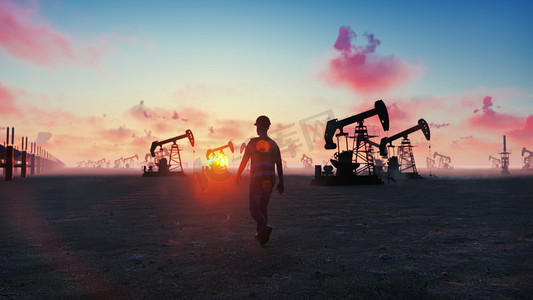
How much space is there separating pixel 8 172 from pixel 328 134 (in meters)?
28.0

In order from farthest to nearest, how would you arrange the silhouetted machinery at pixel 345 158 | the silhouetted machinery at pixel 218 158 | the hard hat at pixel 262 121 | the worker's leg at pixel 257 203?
the silhouetted machinery at pixel 218 158
the silhouetted machinery at pixel 345 158
the hard hat at pixel 262 121
the worker's leg at pixel 257 203

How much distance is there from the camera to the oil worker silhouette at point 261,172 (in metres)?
5.19

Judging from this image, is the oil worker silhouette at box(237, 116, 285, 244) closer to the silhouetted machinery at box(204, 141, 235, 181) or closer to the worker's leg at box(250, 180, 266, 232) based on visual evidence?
the worker's leg at box(250, 180, 266, 232)

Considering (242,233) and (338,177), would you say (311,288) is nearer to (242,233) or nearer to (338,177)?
(242,233)

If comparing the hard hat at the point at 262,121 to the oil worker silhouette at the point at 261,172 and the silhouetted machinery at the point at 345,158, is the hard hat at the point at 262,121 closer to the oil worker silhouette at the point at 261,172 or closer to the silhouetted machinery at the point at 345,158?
the oil worker silhouette at the point at 261,172

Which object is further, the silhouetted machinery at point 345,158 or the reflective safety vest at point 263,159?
the silhouetted machinery at point 345,158

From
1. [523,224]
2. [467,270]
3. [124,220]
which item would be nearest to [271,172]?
[467,270]

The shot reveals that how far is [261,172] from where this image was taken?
5.32m

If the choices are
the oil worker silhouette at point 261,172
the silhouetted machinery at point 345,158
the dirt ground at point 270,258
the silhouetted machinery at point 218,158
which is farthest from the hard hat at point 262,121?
the silhouetted machinery at point 218,158

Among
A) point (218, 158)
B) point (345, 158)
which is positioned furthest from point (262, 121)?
point (218, 158)

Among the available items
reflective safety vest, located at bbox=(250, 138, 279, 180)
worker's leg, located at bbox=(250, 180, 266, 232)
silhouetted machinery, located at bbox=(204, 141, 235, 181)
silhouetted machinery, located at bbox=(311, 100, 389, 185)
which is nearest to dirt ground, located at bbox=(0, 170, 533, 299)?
worker's leg, located at bbox=(250, 180, 266, 232)

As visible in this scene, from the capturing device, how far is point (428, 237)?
5.57 m

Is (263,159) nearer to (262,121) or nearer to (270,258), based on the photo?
(262,121)

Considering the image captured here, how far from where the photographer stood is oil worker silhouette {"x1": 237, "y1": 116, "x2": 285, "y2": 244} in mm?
5191
